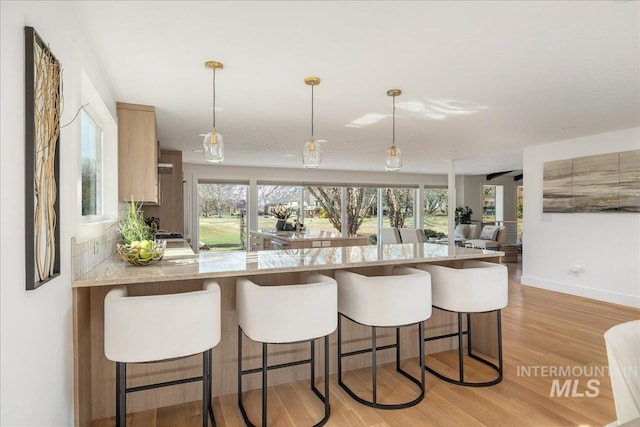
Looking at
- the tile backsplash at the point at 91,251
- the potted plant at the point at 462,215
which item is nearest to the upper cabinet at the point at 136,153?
the tile backsplash at the point at 91,251

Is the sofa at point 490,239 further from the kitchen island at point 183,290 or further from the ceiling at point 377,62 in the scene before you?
the kitchen island at point 183,290

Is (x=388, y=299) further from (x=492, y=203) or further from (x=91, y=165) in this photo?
(x=492, y=203)

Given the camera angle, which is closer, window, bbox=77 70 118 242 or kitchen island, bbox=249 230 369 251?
window, bbox=77 70 118 242

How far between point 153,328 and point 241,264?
0.68m

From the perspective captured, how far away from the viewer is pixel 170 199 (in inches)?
232

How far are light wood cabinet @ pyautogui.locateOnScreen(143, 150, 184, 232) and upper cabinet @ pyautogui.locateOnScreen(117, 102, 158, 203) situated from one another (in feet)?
8.09

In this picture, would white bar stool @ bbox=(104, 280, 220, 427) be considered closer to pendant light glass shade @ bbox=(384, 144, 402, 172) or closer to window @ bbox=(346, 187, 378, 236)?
pendant light glass shade @ bbox=(384, 144, 402, 172)

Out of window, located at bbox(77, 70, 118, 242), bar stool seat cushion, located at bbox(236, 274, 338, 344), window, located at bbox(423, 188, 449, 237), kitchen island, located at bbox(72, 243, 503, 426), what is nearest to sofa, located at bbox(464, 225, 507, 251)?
window, located at bbox(423, 188, 449, 237)

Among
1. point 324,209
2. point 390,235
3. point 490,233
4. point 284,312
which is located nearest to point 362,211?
point 324,209

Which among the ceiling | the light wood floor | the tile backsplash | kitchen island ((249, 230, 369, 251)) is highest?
the ceiling

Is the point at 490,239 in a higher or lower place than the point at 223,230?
lower

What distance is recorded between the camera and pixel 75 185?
194 centimetres

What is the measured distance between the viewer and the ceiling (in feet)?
6.14

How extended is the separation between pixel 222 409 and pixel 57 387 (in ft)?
3.18
